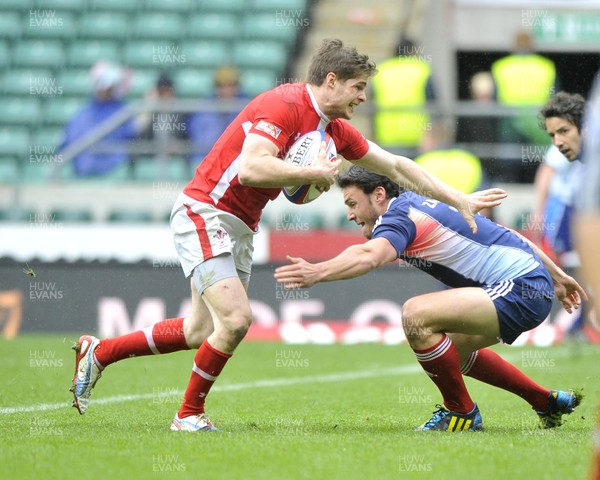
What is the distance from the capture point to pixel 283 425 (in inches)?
237

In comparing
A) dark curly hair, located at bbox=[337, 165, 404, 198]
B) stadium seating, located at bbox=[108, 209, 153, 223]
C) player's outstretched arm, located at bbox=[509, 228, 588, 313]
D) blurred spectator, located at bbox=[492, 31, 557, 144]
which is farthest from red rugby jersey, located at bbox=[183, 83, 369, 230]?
blurred spectator, located at bbox=[492, 31, 557, 144]

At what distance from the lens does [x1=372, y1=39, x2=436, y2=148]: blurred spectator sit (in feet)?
45.9

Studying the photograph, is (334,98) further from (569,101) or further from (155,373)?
Answer: (155,373)

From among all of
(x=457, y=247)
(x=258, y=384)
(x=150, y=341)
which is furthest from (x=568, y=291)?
(x=258, y=384)

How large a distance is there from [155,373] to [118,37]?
9562 mm

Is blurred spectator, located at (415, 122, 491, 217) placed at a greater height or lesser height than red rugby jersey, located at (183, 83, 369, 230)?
lesser

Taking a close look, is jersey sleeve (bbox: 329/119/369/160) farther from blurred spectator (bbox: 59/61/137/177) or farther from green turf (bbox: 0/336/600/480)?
blurred spectator (bbox: 59/61/137/177)

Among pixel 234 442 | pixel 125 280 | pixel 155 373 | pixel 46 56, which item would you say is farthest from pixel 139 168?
pixel 234 442

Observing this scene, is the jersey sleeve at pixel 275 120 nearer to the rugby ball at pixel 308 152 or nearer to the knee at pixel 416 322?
the rugby ball at pixel 308 152

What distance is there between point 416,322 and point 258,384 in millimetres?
2945

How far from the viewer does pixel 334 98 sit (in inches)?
231

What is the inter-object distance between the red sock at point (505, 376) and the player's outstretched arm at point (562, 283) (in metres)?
0.47

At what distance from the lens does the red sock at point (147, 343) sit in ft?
20.6

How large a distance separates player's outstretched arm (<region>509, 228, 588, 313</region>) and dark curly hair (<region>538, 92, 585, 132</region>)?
1607 mm
